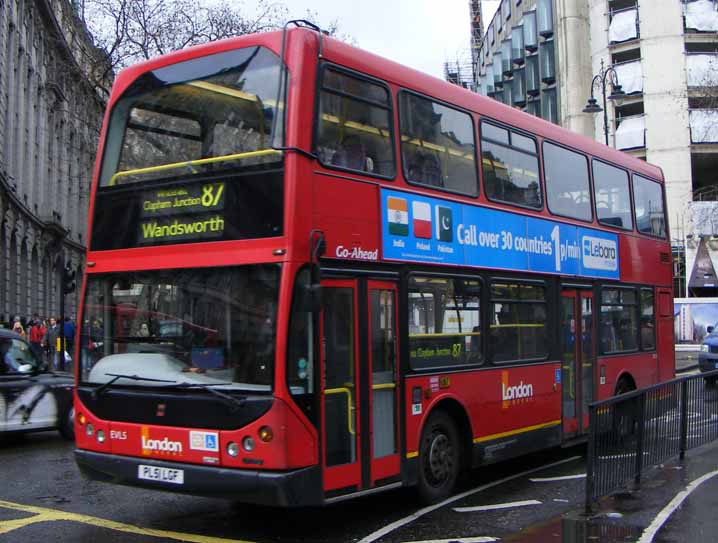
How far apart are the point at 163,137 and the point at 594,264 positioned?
258 inches

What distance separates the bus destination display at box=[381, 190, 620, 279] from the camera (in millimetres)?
8312

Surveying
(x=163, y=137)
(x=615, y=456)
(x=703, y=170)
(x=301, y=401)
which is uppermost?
(x=703, y=170)

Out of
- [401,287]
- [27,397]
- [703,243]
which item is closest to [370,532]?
[401,287]

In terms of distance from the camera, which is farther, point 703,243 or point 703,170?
point 703,170

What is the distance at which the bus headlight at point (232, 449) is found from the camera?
6840 mm

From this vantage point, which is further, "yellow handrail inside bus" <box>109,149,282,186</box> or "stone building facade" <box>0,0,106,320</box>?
"stone building facade" <box>0,0,106,320</box>

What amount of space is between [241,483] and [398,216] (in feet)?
9.80

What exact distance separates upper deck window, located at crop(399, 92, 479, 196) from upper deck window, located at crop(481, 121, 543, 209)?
30 centimetres

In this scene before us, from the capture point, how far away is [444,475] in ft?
28.7

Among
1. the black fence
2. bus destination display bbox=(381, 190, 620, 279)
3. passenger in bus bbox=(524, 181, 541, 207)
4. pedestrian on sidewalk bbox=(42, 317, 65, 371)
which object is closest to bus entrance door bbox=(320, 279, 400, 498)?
bus destination display bbox=(381, 190, 620, 279)

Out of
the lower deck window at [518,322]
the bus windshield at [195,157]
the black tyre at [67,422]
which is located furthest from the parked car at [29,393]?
the lower deck window at [518,322]

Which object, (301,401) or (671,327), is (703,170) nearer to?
(671,327)

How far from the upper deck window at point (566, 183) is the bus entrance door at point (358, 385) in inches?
151

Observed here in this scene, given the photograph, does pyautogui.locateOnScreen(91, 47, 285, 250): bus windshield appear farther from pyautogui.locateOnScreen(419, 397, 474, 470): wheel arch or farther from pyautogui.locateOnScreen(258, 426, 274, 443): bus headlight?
pyautogui.locateOnScreen(419, 397, 474, 470): wheel arch
